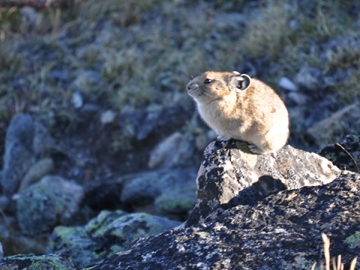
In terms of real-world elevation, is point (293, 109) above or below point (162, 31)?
below

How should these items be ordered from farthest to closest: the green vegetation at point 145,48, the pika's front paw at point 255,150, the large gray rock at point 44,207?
the green vegetation at point 145,48, the large gray rock at point 44,207, the pika's front paw at point 255,150

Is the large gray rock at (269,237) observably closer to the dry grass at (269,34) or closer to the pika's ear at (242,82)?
the pika's ear at (242,82)

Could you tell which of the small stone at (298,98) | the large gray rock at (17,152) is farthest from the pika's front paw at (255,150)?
the large gray rock at (17,152)

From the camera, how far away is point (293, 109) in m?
9.97

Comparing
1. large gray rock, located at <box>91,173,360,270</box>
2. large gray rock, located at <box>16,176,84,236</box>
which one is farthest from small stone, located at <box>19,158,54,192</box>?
large gray rock, located at <box>91,173,360,270</box>

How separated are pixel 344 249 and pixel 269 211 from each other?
77 centimetres

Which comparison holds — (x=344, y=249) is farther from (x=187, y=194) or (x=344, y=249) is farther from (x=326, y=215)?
(x=187, y=194)

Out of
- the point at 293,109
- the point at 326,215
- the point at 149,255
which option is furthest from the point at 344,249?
the point at 293,109

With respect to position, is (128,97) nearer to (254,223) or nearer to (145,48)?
(145,48)

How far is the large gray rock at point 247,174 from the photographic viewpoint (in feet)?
17.7

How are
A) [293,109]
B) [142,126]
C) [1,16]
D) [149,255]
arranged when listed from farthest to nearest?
[1,16] < [142,126] < [293,109] < [149,255]

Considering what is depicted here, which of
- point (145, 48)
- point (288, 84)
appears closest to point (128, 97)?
point (145, 48)

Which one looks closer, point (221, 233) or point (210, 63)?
point (221, 233)

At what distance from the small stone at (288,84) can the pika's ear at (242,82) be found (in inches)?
179
